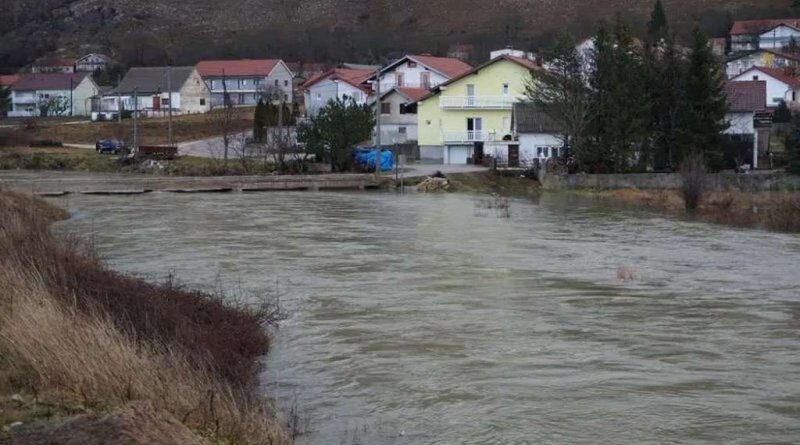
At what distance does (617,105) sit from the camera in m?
48.4

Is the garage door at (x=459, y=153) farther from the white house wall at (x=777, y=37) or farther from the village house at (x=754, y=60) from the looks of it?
the white house wall at (x=777, y=37)

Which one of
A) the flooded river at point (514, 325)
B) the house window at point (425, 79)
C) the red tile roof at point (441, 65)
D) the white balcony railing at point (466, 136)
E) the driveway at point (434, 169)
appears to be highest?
the red tile roof at point (441, 65)

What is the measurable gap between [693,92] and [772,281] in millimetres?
30945

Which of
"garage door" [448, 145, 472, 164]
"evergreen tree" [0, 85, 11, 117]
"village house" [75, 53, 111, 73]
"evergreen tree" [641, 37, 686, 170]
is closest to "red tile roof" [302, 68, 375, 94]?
"garage door" [448, 145, 472, 164]

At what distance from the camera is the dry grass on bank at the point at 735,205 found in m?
31.5

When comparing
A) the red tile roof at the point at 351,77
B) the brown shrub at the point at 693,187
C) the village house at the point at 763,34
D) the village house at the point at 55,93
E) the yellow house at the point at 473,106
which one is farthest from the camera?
the village house at the point at 763,34

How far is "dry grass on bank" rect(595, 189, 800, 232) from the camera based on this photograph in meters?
31.5

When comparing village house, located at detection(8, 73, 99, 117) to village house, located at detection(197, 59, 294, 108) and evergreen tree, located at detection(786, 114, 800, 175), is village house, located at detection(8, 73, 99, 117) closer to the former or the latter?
village house, located at detection(197, 59, 294, 108)

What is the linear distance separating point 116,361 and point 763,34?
412ft

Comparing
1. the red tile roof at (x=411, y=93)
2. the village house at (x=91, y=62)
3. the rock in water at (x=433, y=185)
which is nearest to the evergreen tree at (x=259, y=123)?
the red tile roof at (x=411, y=93)

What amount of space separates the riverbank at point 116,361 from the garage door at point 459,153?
159 ft

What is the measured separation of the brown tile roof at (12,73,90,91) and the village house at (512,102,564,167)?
234 feet

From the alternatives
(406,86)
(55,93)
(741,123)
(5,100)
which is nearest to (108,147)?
(406,86)

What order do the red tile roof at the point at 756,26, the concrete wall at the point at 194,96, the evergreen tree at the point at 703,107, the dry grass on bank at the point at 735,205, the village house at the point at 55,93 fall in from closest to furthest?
the dry grass on bank at the point at 735,205 → the evergreen tree at the point at 703,107 → the concrete wall at the point at 194,96 → the village house at the point at 55,93 → the red tile roof at the point at 756,26
